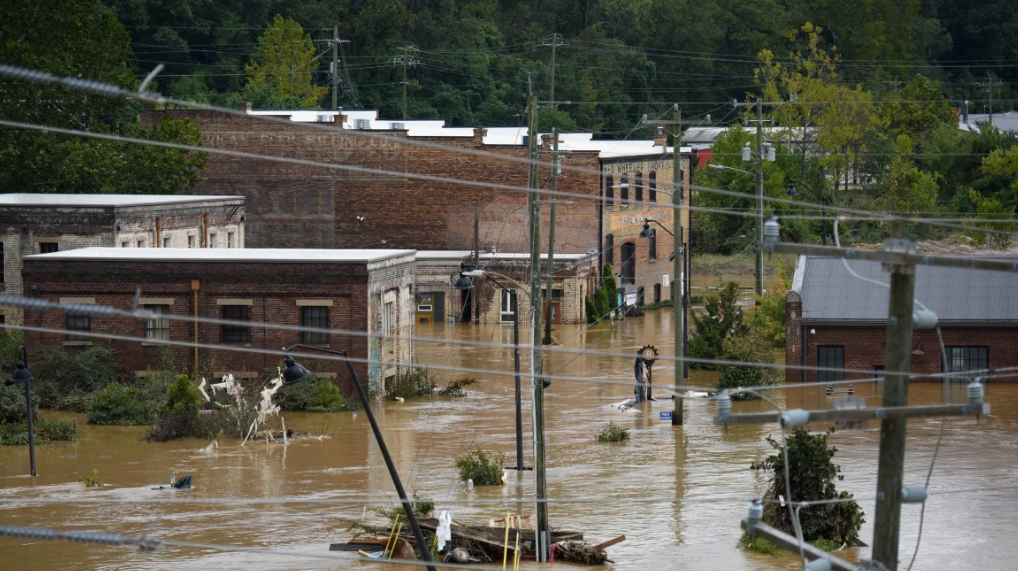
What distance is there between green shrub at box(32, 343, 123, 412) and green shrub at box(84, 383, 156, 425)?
1.93 metres

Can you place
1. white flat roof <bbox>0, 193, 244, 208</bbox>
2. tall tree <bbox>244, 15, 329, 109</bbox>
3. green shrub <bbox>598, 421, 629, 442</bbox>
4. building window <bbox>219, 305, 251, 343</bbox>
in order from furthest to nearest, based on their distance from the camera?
1. tall tree <bbox>244, 15, 329, 109</bbox>
2. white flat roof <bbox>0, 193, 244, 208</bbox>
3. building window <bbox>219, 305, 251, 343</bbox>
4. green shrub <bbox>598, 421, 629, 442</bbox>

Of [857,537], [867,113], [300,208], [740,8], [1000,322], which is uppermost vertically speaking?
[740,8]

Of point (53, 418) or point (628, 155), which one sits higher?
point (628, 155)

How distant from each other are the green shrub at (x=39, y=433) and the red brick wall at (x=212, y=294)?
4.79 metres

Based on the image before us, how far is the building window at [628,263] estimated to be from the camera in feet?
209

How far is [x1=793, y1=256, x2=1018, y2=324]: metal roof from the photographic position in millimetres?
41625

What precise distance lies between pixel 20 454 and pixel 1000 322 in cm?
2671

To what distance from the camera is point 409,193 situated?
203 ft

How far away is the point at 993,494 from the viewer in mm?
29672

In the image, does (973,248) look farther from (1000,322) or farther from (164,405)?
(164,405)

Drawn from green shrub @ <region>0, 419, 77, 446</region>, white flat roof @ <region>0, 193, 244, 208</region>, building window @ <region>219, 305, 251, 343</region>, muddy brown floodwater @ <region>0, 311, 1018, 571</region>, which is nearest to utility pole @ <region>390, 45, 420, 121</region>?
white flat roof @ <region>0, 193, 244, 208</region>

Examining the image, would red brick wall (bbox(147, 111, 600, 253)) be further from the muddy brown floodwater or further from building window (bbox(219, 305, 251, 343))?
building window (bbox(219, 305, 251, 343))

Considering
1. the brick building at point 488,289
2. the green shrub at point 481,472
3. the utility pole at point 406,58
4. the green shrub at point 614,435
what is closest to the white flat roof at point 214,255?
the green shrub at point 614,435

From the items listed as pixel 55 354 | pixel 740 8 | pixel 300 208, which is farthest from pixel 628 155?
pixel 740 8
